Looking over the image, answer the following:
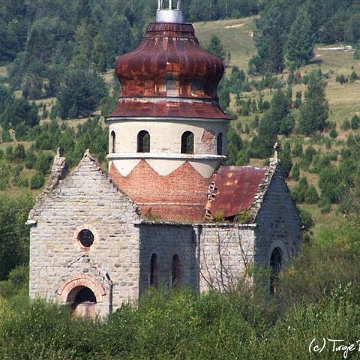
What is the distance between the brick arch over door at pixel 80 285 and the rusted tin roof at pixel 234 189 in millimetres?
4260

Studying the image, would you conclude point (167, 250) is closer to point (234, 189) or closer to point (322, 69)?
point (234, 189)

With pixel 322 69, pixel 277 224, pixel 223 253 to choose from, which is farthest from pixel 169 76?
pixel 322 69

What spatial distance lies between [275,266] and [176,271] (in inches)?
118

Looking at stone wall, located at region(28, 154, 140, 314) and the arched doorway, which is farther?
the arched doorway

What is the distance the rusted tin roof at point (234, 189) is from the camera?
5481cm

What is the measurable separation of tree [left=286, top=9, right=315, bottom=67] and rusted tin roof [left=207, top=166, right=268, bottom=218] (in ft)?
252

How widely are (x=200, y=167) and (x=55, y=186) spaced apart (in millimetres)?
3985

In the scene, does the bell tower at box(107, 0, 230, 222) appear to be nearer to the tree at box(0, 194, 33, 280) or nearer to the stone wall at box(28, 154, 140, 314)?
the stone wall at box(28, 154, 140, 314)

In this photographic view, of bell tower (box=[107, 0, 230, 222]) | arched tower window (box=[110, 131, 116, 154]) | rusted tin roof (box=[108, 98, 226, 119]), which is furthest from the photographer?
arched tower window (box=[110, 131, 116, 154])

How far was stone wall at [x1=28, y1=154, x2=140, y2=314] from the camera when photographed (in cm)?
5231

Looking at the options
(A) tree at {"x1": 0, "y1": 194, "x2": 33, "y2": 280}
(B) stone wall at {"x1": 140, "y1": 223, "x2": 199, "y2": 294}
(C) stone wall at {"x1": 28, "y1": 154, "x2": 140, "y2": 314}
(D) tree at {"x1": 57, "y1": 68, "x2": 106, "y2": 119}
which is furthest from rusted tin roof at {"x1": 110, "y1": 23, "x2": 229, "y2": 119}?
(D) tree at {"x1": 57, "y1": 68, "x2": 106, "y2": 119}

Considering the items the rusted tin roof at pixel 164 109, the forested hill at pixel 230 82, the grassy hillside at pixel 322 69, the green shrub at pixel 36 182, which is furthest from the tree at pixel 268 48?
the rusted tin roof at pixel 164 109

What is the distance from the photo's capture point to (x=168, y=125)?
5528 cm

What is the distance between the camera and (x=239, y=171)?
183ft
